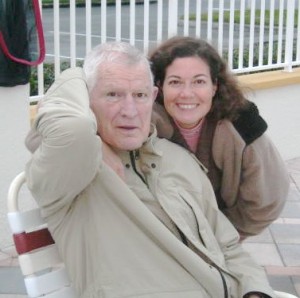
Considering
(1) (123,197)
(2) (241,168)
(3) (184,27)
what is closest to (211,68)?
(2) (241,168)

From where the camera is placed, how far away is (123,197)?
2.22m

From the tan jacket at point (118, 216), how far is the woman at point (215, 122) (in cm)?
23

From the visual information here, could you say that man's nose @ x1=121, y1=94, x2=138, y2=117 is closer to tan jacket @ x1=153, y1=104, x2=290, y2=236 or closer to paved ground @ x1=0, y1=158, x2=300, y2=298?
tan jacket @ x1=153, y1=104, x2=290, y2=236

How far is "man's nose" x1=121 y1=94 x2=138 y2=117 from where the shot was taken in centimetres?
234

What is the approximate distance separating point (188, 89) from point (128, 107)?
1.15 ft

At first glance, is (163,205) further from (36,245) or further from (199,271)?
(36,245)

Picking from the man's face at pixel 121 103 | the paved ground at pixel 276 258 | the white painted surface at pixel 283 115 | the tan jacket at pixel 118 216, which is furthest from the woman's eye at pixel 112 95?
the white painted surface at pixel 283 115

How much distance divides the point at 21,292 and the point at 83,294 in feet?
6.00

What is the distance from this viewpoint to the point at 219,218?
2.52m

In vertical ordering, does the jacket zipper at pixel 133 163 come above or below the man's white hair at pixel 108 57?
below

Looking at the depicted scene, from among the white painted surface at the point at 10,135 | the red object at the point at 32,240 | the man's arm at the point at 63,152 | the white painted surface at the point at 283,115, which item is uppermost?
the man's arm at the point at 63,152

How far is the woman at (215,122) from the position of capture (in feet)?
8.66

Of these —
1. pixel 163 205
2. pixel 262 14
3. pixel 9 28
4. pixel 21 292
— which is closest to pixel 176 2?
pixel 262 14

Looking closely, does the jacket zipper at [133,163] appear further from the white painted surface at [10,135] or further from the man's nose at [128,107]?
the white painted surface at [10,135]
